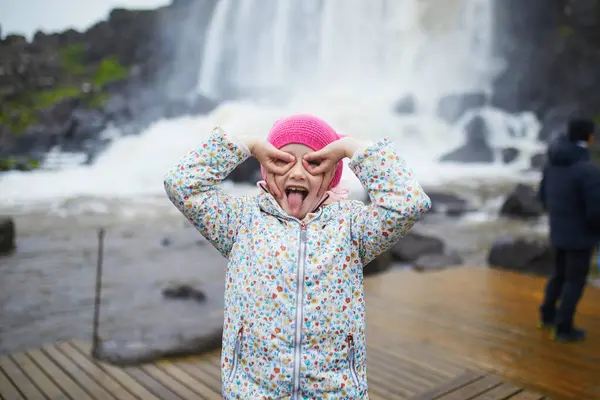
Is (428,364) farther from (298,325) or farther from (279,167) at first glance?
(279,167)

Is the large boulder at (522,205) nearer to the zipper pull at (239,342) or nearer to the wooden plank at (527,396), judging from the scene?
the wooden plank at (527,396)

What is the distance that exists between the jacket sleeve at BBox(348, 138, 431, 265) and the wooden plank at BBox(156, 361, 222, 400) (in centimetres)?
147

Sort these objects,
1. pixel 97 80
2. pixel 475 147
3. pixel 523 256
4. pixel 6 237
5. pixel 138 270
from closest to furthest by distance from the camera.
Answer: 1. pixel 523 256
2. pixel 6 237
3. pixel 138 270
4. pixel 475 147
5. pixel 97 80

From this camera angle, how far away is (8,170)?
8000 millimetres

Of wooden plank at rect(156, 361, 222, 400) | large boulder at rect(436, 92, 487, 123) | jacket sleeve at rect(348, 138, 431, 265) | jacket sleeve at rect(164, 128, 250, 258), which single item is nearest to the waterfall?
large boulder at rect(436, 92, 487, 123)

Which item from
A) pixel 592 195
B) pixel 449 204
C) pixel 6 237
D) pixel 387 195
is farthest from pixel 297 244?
pixel 449 204

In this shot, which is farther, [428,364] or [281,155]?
[428,364]

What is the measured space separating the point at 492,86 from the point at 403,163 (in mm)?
25365

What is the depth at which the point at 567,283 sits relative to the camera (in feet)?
11.2

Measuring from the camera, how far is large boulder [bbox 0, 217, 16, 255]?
5.81 metres

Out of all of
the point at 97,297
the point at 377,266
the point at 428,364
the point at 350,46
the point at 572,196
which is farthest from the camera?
the point at 350,46

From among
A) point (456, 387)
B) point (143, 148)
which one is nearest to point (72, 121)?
point (143, 148)

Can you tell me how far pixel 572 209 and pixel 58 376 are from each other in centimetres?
312

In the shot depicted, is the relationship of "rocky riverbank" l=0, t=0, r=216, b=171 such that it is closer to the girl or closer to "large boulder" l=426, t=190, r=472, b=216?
the girl
